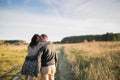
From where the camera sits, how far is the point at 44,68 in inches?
275

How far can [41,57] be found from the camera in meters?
6.99

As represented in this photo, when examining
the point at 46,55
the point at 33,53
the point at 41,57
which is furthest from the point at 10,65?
the point at 46,55

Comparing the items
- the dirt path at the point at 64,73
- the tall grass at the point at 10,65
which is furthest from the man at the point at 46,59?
the tall grass at the point at 10,65

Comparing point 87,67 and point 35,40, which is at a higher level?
point 35,40

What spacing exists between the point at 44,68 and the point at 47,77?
376mm

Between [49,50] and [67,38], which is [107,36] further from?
[49,50]

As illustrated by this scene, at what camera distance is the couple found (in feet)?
22.5

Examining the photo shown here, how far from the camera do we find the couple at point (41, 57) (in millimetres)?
6852

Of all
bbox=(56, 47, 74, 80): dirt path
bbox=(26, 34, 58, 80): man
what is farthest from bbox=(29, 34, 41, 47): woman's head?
bbox=(56, 47, 74, 80): dirt path

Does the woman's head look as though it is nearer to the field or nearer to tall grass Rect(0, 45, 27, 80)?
the field

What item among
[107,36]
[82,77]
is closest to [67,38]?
[107,36]

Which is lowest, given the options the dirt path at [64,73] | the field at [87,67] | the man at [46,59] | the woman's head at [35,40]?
the dirt path at [64,73]

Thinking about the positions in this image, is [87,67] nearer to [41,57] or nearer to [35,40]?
[41,57]

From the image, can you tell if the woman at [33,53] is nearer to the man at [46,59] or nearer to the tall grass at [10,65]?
the man at [46,59]
